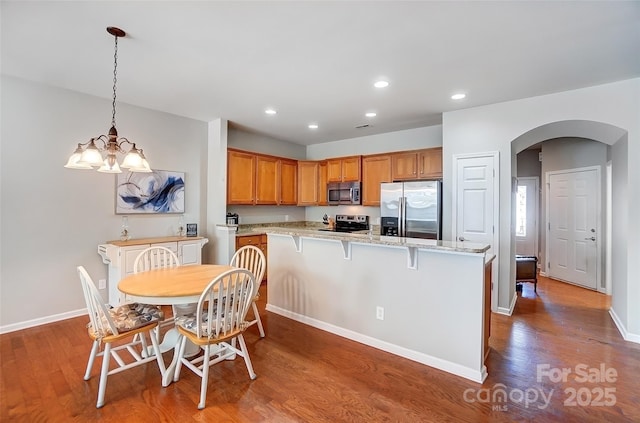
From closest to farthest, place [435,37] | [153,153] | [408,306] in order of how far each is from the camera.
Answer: [435,37]
[408,306]
[153,153]

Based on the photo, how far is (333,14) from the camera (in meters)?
2.14

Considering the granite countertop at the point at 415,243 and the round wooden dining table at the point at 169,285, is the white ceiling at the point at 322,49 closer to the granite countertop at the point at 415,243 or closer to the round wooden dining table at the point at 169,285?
the granite countertop at the point at 415,243

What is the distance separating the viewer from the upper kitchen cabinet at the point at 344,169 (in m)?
5.81

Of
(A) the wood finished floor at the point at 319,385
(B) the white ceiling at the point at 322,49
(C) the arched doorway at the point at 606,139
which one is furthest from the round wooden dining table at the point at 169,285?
(C) the arched doorway at the point at 606,139

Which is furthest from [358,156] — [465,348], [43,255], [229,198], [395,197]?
[43,255]

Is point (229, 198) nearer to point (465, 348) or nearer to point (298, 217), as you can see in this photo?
point (298, 217)

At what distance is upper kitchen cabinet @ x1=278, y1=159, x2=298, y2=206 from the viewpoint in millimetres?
6043

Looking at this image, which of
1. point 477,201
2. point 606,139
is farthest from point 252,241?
point 606,139

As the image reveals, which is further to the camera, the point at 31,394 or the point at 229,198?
the point at 229,198

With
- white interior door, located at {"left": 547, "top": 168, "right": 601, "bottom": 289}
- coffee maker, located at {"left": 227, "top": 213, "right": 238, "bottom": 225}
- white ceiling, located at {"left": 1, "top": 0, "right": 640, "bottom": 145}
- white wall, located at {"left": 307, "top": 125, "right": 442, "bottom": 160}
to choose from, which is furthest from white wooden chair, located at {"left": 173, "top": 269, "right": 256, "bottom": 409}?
white interior door, located at {"left": 547, "top": 168, "right": 601, "bottom": 289}

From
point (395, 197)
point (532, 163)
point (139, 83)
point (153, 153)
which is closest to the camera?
point (139, 83)

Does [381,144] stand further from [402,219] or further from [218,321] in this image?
[218,321]

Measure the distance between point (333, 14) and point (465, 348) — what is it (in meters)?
2.79

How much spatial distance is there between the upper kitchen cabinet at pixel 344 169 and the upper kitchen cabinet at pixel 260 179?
2.54 feet
